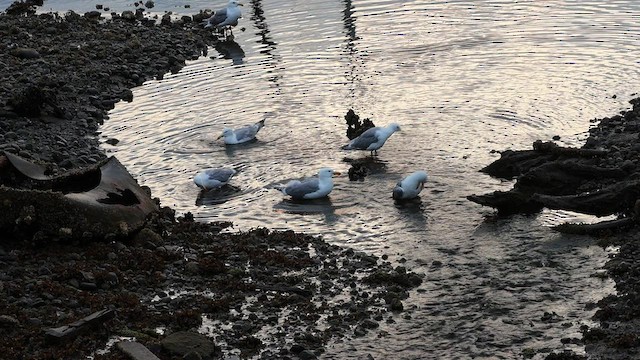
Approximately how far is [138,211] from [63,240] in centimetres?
115

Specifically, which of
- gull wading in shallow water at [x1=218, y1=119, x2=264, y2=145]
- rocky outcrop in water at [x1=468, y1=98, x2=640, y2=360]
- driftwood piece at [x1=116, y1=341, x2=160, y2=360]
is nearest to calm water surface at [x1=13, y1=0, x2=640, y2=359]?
gull wading in shallow water at [x1=218, y1=119, x2=264, y2=145]

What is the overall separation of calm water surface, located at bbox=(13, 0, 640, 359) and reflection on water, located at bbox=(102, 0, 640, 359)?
0.04 metres

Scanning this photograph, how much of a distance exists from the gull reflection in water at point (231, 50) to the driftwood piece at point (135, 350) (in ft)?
52.5

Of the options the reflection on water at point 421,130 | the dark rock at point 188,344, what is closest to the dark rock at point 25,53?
the reflection on water at point 421,130

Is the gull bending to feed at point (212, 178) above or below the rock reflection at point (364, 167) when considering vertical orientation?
above

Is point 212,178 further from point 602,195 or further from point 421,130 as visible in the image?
point 602,195

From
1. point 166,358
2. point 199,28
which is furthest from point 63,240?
point 199,28

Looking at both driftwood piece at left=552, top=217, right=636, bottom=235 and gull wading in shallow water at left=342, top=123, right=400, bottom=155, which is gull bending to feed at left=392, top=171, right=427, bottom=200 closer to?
gull wading in shallow water at left=342, top=123, right=400, bottom=155

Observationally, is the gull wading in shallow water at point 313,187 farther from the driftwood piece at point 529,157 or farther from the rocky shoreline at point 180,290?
the driftwood piece at point 529,157

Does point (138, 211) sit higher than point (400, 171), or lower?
higher

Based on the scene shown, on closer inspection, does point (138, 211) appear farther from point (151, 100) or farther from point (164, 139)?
point (151, 100)

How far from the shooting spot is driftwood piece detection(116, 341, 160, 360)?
9.99 m

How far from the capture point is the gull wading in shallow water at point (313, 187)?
15836 mm

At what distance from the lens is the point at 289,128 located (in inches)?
782
